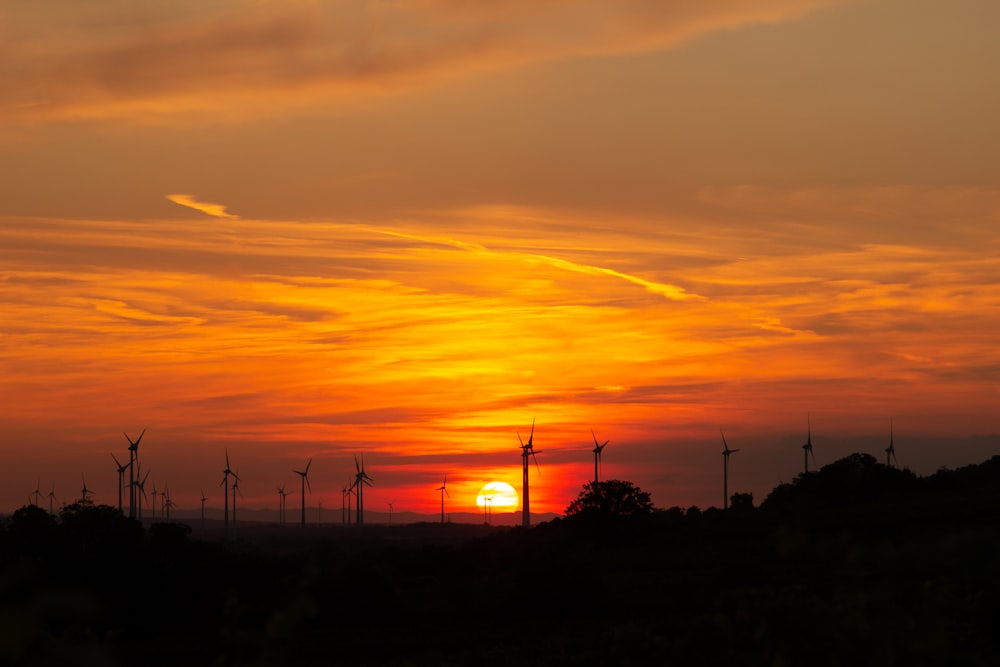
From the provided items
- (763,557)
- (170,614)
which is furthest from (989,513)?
(170,614)

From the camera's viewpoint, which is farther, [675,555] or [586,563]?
[675,555]

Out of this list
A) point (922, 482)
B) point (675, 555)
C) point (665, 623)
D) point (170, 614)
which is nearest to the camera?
point (665, 623)

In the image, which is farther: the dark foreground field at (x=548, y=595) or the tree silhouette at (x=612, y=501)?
the tree silhouette at (x=612, y=501)

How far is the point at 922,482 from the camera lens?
527 feet

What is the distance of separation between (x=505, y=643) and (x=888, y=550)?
176 ft

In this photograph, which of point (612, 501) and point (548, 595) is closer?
point (548, 595)

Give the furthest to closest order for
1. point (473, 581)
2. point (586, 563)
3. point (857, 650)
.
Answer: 1. point (473, 581)
2. point (586, 563)
3. point (857, 650)

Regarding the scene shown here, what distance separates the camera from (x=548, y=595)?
82.0 m

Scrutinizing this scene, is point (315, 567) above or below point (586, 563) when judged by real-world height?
above

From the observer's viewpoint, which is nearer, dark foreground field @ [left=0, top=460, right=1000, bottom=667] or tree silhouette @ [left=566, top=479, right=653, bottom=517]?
dark foreground field @ [left=0, top=460, right=1000, bottom=667]

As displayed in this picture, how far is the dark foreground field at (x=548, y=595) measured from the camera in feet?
38.6

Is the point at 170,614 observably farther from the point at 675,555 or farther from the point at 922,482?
the point at 922,482

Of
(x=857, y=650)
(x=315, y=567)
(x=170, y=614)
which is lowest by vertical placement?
(x=170, y=614)

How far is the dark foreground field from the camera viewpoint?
1176 centimetres
